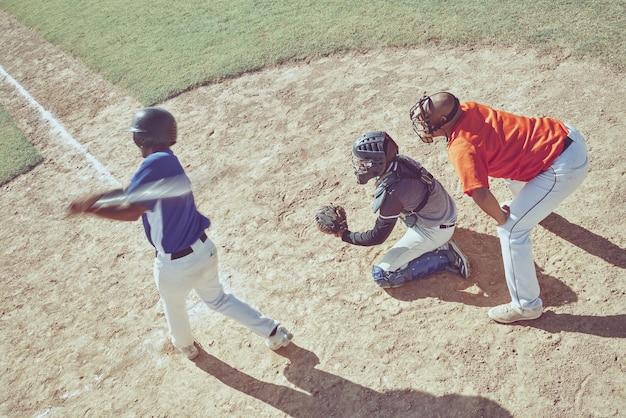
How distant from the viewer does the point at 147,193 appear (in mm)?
4031

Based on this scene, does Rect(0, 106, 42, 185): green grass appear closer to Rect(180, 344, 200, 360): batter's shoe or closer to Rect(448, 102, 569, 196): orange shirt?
Rect(180, 344, 200, 360): batter's shoe

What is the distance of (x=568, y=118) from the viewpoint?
279 inches

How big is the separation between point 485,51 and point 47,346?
7.35m

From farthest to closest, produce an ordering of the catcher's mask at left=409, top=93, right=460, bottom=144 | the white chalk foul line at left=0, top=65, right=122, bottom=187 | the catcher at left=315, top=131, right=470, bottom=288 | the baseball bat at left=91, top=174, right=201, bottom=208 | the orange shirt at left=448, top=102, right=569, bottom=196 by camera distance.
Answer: the white chalk foul line at left=0, top=65, right=122, bottom=187 → the catcher at left=315, top=131, right=470, bottom=288 → the catcher's mask at left=409, top=93, right=460, bottom=144 → the orange shirt at left=448, top=102, right=569, bottom=196 → the baseball bat at left=91, top=174, right=201, bottom=208

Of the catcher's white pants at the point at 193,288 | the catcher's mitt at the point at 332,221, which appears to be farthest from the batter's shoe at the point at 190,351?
the catcher's mitt at the point at 332,221

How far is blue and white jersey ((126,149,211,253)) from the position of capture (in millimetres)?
4035

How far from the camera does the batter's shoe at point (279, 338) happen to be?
16.5ft

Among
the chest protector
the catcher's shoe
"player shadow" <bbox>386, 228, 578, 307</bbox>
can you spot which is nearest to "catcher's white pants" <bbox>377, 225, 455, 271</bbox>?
the catcher's shoe

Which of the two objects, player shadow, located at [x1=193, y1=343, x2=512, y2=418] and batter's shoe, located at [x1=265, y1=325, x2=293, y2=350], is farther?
batter's shoe, located at [x1=265, y1=325, x2=293, y2=350]

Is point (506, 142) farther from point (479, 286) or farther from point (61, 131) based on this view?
point (61, 131)

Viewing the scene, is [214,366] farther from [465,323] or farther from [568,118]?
[568,118]

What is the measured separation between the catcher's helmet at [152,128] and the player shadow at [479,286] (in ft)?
8.72

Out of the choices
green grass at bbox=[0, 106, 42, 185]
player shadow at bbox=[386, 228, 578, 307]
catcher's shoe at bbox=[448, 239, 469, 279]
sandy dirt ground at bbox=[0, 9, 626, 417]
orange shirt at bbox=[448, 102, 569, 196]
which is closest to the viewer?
orange shirt at bbox=[448, 102, 569, 196]

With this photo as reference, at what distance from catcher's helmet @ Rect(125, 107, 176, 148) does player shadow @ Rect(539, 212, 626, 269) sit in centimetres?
393
